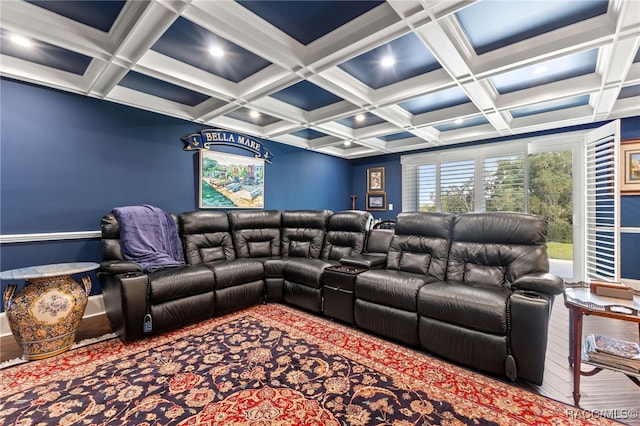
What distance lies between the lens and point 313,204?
6035 millimetres

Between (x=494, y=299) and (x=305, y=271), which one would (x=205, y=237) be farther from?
(x=494, y=299)

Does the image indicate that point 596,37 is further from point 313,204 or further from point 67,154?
point 67,154

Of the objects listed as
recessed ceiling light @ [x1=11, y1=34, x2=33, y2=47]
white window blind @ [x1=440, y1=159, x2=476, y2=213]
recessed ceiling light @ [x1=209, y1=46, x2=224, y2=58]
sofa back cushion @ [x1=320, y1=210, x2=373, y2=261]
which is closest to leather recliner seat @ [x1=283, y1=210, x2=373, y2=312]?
sofa back cushion @ [x1=320, y1=210, x2=373, y2=261]

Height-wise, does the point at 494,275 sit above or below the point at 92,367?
above

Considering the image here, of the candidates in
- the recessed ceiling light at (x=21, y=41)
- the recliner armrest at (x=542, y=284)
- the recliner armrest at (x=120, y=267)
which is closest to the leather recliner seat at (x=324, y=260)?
the recliner armrest at (x=120, y=267)

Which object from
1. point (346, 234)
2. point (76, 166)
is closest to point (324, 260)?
point (346, 234)

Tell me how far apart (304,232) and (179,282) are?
191 cm

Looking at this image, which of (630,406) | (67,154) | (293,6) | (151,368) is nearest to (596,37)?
(293,6)

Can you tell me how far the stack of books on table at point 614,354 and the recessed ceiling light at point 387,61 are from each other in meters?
2.73

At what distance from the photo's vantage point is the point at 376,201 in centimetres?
665

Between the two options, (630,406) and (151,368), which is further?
(151,368)

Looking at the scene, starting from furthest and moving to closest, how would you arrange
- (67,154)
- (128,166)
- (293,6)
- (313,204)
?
(313,204), (128,166), (67,154), (293,6)

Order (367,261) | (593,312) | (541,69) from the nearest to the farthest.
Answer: (593,312) < (541,69) < (367,261)

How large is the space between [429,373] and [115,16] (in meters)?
3.65
